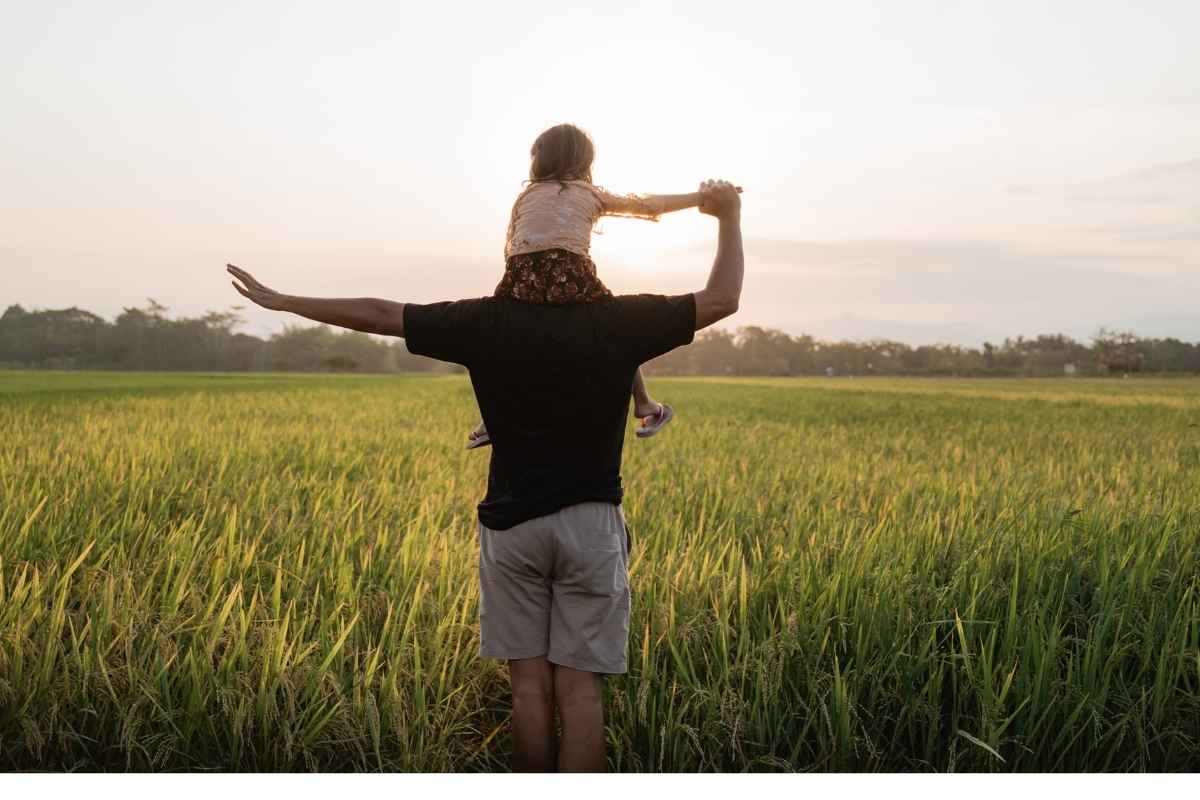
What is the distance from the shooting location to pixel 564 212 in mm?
1869

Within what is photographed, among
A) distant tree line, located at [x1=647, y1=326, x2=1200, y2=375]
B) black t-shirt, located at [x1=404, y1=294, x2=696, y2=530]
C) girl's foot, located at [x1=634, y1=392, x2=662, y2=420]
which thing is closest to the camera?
black t-shirt, located at [x1=404, y1=294, x2=696, y2=530]

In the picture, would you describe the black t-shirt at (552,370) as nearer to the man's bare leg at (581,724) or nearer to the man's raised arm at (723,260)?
the man's raised arm at (723,260)

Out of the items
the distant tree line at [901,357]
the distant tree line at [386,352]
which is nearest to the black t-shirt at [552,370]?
the distant tree line at [386,352]

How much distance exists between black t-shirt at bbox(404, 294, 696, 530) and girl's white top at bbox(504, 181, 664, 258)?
0.47 ft

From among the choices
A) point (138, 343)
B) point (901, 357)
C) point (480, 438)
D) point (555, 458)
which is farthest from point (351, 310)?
point (901, 357)

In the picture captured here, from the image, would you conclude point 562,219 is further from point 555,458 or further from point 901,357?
point 901,357

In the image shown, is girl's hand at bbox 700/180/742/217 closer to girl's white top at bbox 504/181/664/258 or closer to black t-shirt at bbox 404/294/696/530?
girl's white top at bbox 504/181/664/258

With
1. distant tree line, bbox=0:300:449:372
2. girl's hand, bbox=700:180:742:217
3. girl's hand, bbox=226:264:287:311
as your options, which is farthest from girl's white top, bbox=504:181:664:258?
distant tree line, bbox=0:300:449:372

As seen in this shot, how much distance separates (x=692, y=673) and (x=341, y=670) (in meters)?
1.02

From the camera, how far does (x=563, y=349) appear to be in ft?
5.93

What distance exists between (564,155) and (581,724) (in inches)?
52.2

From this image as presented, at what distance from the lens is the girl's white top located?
1.84 metres

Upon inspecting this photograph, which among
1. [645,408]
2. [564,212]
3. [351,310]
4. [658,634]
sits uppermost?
[564,212]

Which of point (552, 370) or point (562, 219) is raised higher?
point (562, 219)
